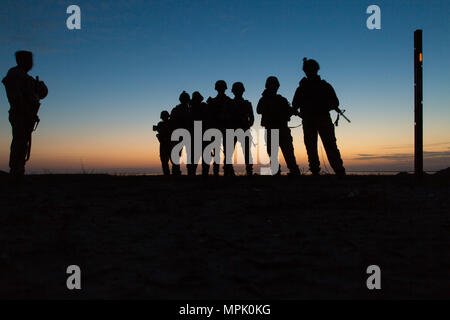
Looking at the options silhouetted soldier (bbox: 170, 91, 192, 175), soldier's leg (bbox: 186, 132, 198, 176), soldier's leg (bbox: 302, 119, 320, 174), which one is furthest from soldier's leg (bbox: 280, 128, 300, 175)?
silhouetted soldier (bbox: 170, 91, 192, 175)

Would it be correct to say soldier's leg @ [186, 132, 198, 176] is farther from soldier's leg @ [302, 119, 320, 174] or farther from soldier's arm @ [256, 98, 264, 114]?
soldier's leg @ [302, 119, 320, 174]

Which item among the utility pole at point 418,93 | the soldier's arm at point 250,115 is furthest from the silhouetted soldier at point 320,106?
the utility pole at point 418,93

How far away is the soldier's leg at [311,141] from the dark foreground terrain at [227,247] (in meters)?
3.46

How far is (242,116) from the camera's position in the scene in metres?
8.90

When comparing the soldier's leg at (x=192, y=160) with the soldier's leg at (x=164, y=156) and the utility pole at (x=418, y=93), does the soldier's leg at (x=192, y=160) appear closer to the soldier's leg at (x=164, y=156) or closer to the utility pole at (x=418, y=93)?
the soldier's leg at (x=164, y=156)

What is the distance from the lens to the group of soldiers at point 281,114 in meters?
8.29

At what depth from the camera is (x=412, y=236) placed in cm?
306

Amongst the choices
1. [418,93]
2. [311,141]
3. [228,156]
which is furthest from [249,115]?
[418,93]

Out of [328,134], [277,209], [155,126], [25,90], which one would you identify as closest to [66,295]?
[277,209]

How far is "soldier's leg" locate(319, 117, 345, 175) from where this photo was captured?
27.2 feet

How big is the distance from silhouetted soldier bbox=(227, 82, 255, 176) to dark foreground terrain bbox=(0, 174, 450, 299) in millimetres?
3947

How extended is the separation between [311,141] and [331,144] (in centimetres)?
45
